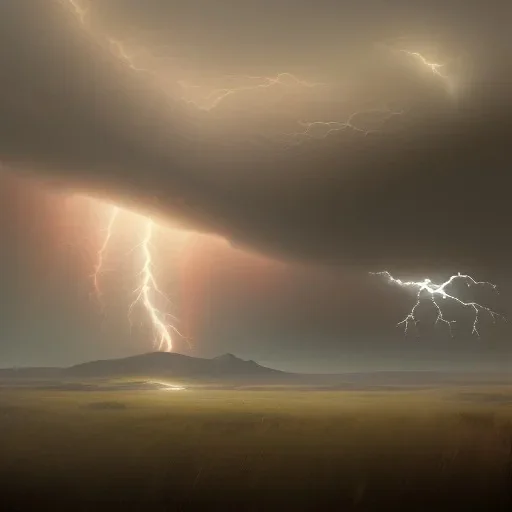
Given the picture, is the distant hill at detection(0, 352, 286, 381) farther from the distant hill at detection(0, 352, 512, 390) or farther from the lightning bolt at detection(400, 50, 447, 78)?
the lightning bolt at detection(400, 50, 447, 78)

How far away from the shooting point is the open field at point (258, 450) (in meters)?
7.09

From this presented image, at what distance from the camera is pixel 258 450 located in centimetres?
834

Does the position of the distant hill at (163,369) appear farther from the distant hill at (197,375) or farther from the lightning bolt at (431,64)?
the lightning bolt at (431,64)

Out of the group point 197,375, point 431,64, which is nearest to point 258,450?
point 197,375

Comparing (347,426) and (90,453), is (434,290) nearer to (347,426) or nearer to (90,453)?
(347,426)

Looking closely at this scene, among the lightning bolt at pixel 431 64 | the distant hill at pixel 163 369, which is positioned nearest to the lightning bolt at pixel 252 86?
the lightning bolt at pixel 431 64

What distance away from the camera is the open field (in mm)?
7094

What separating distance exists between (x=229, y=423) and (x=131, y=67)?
669 centimetres

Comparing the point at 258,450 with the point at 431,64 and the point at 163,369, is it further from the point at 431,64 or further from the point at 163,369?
the point at 431,64

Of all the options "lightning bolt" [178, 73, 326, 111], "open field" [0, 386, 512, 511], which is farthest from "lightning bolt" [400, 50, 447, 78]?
"open field" [0, 386, 512, 511]

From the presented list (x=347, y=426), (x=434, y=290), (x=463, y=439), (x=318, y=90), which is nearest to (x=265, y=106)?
(x=318, y=90)

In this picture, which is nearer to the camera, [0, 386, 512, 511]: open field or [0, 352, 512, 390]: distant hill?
[0, 386, 512, 511]: open field

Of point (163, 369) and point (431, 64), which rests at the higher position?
point (431, 64)

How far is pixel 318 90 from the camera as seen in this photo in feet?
31.6
